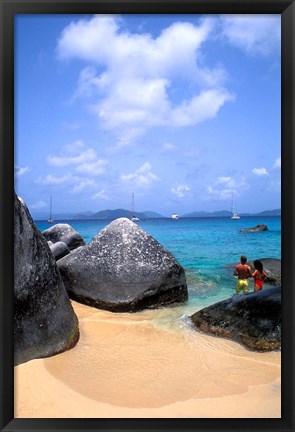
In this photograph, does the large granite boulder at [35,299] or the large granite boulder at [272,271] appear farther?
the large granite boulder at [272,271]

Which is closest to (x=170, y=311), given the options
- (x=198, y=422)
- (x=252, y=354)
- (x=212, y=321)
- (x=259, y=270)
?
(x=212, y=321)

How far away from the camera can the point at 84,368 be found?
3684 mm

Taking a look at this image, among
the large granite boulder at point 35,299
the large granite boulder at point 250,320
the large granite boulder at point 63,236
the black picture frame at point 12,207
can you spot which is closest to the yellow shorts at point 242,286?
the large granite boulder at point 250,320

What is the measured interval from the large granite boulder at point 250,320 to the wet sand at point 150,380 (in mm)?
166

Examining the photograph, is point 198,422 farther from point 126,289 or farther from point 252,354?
point 126,289

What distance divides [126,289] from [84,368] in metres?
2.73

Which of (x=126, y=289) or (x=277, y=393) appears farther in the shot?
(x=126, y=289)

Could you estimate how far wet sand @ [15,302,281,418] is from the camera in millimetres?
2885

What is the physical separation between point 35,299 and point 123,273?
2.79 meters

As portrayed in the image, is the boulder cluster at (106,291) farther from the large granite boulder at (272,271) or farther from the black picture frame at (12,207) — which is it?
the large granite boulder at (272,271)

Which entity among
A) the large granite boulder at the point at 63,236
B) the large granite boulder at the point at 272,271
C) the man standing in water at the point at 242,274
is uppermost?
the large granite boulder at the point at 63,236

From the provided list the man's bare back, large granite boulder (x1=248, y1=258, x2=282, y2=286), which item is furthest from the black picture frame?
large granite boulder (x1=248, y1=258, x2=282, y2=286)

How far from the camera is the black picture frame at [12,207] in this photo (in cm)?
259

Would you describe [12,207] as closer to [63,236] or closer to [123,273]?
[123,273]
